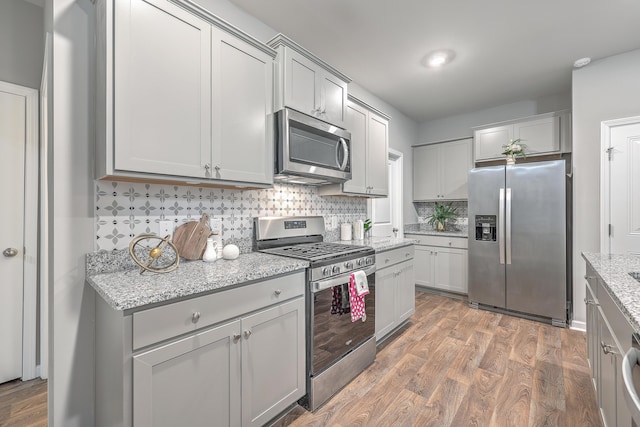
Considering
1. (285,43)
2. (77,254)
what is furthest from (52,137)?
(285,43)

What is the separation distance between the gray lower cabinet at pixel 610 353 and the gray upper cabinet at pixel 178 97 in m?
1.83

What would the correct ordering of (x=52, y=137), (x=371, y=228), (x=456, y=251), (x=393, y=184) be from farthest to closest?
(x=393, y=184), (x=456, y=251), (x=371, y=228), (x=52, y=137)

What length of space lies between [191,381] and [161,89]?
1356 mm

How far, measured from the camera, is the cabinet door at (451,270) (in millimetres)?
3916

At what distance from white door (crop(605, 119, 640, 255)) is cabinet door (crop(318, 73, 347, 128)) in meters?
2.68

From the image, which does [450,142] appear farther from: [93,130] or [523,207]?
[93,130]

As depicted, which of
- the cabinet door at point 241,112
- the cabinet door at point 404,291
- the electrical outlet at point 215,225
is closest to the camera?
the cabinet door at point 241,112

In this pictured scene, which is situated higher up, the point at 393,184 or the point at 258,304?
the point at 393,184

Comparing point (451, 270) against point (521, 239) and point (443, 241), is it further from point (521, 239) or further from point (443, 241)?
point (521, 239)

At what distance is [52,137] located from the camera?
1.40 metres

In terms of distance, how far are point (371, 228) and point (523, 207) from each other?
170 cm

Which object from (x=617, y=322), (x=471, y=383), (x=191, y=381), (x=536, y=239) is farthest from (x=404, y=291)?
(x=191, y=381)

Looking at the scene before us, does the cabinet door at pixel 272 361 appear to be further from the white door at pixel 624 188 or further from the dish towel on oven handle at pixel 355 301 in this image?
the white door at pixel 624 188

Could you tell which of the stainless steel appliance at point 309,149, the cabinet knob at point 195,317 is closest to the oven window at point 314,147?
the stainless steel appliance at point 309,149
